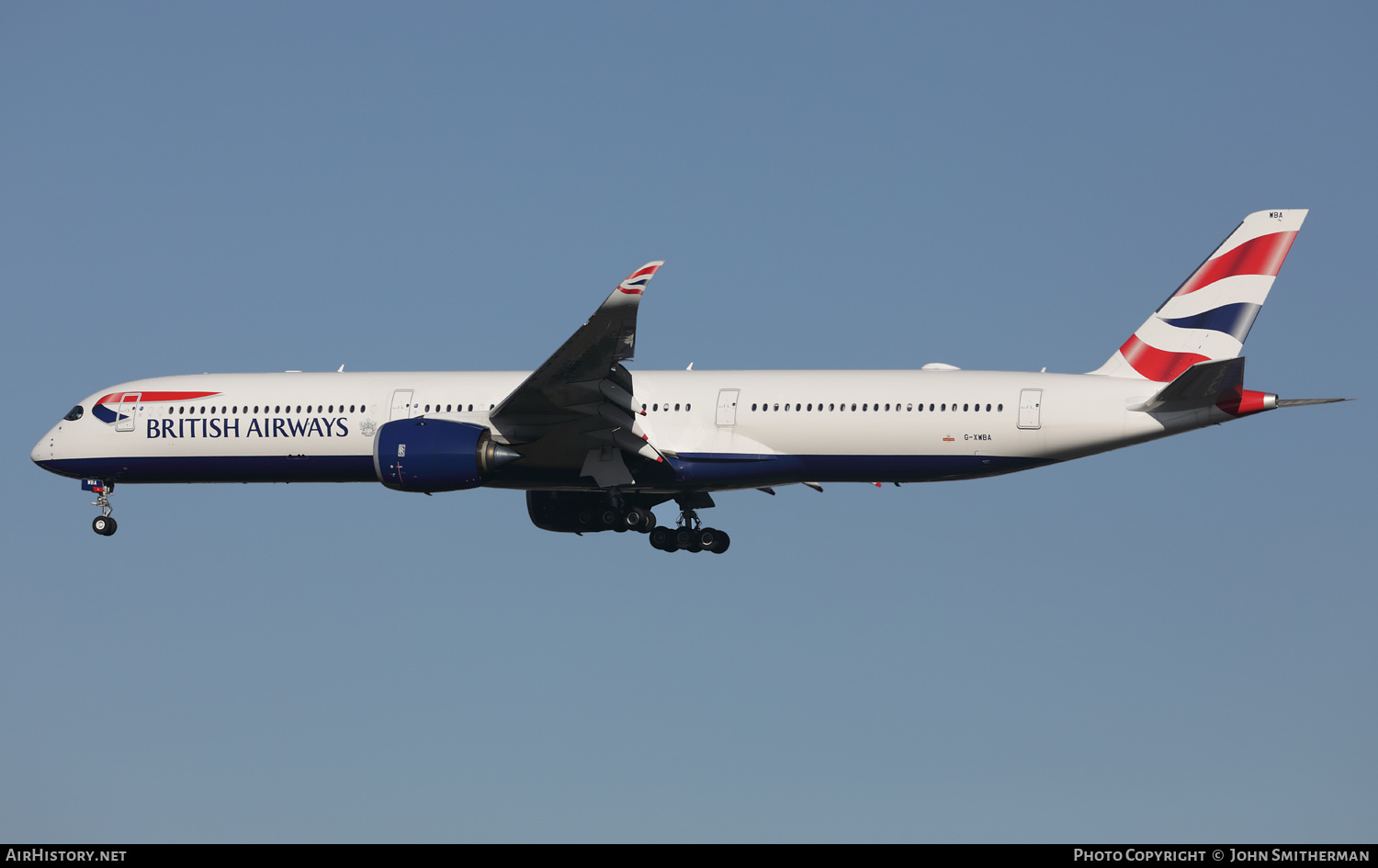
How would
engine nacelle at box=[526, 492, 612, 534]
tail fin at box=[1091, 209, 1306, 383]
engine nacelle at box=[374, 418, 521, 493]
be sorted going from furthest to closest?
engine nacelle at box=[526, 492, 612, 534], tail fin at box=[1091, 209, 1306, 383], engine nacelle at box=[374, 418, 521, 493]

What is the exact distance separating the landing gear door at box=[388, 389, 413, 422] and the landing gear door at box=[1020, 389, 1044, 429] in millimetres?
14301

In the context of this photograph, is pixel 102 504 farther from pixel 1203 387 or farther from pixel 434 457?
pixel 1203 387

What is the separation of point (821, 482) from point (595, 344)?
7100 millimetres

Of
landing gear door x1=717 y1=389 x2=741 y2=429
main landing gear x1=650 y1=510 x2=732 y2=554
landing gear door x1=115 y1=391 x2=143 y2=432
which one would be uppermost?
landing gear door x1=115 y1=391 x2=143 y2=432

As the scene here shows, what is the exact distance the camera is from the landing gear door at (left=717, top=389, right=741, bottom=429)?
35844 mm

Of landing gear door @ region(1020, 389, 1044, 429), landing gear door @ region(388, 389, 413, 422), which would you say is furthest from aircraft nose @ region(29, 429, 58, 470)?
landing gear door @ region(1020, 389, 1044, 429)

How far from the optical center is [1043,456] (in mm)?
34188

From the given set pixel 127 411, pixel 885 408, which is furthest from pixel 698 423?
pixel 127 411

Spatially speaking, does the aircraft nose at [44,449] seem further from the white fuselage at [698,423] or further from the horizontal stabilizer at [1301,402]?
the horizontal stabilizer at [1301,402]

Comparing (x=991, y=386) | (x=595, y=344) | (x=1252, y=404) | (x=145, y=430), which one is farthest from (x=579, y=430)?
(x=1252, y=404)

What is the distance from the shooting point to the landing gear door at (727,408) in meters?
35.8

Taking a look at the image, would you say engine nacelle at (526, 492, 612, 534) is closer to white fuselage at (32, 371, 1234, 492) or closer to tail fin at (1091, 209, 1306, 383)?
white fuselage at (32, 371, 1234, 492)

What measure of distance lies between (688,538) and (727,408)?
15.1 feet
